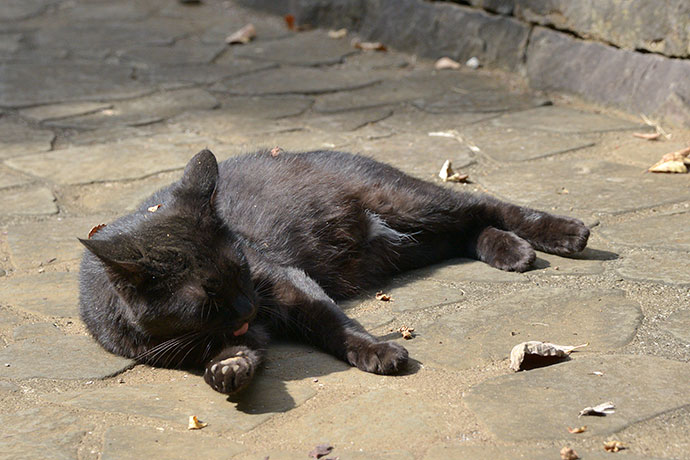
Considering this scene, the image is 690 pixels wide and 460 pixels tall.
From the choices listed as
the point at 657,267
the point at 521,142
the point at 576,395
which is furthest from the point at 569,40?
the point at 576,395

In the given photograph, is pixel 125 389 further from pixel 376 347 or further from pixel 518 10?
pixel 518 10

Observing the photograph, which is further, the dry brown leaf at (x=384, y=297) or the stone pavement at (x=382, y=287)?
the dry brown leaf at (x=384, y=297)

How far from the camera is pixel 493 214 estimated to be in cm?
362

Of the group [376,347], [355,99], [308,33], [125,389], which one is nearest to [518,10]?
[355,99]

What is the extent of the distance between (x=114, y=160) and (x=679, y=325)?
3076 mm

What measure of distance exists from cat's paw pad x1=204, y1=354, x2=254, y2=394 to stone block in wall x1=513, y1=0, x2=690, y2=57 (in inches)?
123

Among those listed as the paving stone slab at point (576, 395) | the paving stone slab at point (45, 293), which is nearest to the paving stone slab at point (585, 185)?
the paving stone slab at point (576, 395)

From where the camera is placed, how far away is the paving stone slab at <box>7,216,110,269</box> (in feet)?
12.0

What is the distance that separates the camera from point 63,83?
6.05 metres

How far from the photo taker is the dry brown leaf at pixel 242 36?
6.89 m

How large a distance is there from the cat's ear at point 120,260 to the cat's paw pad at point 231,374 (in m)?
0.34

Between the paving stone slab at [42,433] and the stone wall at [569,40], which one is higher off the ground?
the stone wall at [569,40]

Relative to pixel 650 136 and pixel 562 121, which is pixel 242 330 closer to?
pixel 650 136

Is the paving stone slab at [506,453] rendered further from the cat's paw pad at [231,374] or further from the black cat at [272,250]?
the cat's paw pad at [231,374]
